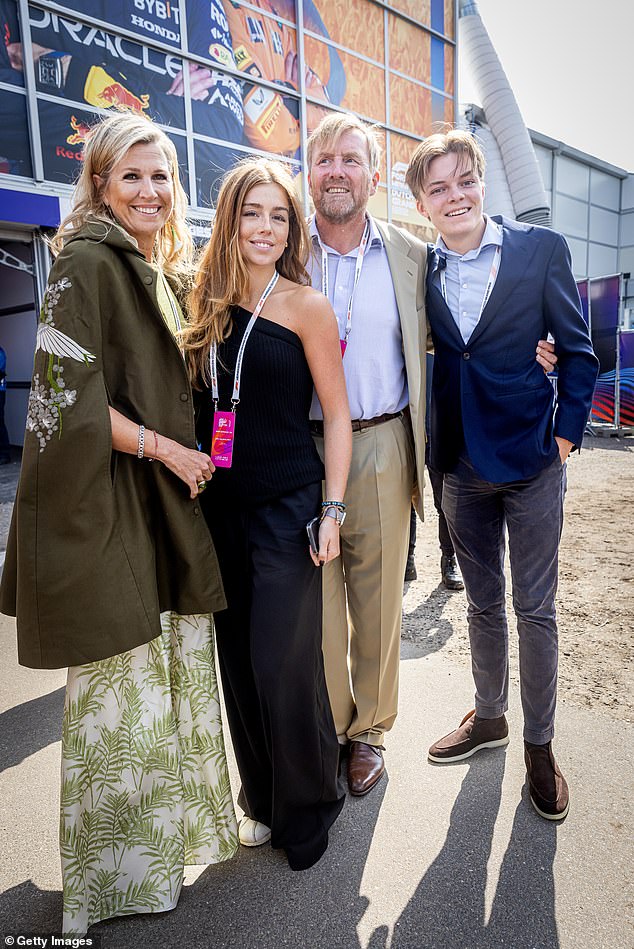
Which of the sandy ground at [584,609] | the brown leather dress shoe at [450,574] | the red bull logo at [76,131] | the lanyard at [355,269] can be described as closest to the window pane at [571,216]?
the red bull logo at [76,131]

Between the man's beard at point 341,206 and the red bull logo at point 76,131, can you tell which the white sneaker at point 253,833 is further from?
the red bull logo at point 76,131

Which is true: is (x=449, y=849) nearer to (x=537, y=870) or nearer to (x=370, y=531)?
(x=537, y=870)

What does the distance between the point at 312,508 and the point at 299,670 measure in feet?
1.66

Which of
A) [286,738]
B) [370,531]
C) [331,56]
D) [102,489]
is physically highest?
[331,56]

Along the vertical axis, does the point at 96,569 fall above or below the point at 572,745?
above

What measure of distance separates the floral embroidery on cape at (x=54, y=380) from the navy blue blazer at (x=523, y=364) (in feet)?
4.28

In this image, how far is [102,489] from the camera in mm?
1690

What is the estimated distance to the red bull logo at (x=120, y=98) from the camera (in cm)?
880

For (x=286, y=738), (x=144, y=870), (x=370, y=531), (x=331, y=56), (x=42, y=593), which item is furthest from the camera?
(x=331, y=56)

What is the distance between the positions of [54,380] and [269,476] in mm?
679

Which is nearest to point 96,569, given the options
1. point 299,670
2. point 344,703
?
point 299,670

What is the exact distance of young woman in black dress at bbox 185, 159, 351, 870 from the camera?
1.99 meters

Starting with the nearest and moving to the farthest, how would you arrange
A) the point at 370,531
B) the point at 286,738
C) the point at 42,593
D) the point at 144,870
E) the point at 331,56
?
the point at 42,593
the point at 144,870
the point at 286,738
the point at 370,531
the point at 331,56

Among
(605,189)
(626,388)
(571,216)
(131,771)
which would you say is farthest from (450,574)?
(605,189)
